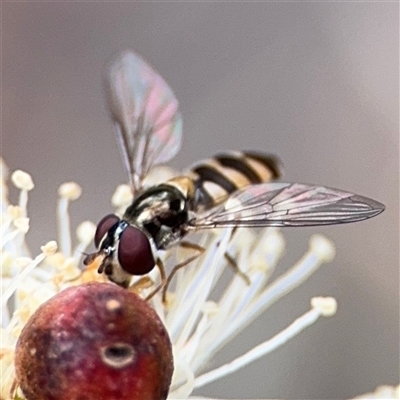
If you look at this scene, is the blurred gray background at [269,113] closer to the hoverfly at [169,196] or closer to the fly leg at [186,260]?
the hoverfly at [169,196]

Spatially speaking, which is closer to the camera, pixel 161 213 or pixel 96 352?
pixel 96 352

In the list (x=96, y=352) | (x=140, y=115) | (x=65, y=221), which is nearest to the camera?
(x=96, y=352)

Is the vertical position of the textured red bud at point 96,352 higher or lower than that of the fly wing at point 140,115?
lower

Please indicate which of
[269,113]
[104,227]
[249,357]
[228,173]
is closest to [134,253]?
[104,227]

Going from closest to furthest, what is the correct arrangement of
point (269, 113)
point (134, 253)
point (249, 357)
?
point (134, 253) → point (249, 357) → point (269, 113)

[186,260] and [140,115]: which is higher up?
[140,115]

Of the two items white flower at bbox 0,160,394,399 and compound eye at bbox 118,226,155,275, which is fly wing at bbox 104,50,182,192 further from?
compound eye at bbox 118,226,155,275

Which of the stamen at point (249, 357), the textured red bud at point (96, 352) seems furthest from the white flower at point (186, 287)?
the textured red bud at point (96, 352)

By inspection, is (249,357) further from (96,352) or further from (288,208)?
(96,352)

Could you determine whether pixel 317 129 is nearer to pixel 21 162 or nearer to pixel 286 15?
pixel 286 15
